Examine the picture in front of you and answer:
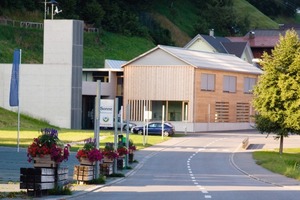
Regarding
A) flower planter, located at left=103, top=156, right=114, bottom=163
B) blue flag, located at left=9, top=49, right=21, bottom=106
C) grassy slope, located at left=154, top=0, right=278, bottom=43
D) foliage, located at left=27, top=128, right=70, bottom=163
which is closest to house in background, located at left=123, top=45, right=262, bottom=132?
blue flag, located at left=9, top=49, right=21, bottom=106

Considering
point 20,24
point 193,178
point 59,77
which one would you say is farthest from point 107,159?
point 20,24

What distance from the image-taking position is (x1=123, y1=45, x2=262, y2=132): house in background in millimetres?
83938

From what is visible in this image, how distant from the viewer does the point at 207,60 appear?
9044cm

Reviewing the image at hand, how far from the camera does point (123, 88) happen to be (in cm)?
8731

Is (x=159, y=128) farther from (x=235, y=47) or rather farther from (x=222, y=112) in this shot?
(x=235, y=47)

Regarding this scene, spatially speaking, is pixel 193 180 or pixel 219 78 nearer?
pixel 193 180

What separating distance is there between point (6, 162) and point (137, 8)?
3961 inches

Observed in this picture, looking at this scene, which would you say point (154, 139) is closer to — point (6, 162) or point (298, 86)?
point (298, 86)

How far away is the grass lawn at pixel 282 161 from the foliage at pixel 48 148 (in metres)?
14.3

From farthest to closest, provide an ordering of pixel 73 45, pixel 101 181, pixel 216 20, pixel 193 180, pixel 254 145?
pixel 216 20
pixel 73 45
pixel 254 145
pixel 193 180
pixel 101 181

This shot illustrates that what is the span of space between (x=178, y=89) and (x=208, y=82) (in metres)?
3.99

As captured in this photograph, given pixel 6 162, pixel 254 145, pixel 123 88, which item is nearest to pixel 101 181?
pixel 6 162

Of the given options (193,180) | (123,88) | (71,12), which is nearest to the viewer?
(193,180)

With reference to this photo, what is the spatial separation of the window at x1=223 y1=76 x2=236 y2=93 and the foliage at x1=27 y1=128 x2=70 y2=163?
2614 inches
